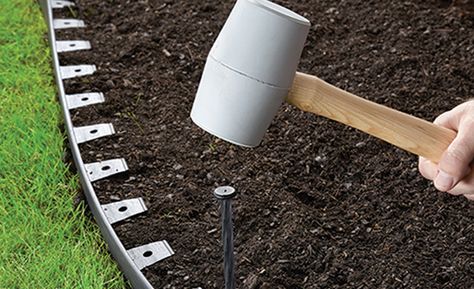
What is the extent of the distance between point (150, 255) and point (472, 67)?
1.54 metres

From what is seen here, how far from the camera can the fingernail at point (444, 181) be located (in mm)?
1864

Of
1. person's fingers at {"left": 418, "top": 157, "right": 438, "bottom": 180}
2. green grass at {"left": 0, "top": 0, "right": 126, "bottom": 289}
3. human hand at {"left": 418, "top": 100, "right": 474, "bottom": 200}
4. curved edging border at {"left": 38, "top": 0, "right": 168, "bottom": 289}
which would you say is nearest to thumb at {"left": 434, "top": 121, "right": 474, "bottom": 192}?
human hand at {"left": 418, "top": 100, "right": 474, "bottom": 200}

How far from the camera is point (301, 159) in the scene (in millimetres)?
2785

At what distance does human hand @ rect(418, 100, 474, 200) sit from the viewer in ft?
5.96

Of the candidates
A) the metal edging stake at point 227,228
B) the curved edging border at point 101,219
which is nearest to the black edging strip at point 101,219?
the curved edging border at point 101,219

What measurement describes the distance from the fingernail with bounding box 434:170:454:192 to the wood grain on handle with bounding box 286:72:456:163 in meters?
0.05

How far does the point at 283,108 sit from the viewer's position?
3086mm

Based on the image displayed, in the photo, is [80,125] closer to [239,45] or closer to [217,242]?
[217,242]

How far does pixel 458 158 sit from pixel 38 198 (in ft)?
5.16

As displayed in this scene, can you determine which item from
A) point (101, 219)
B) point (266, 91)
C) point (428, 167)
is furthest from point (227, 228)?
point (101, 219)

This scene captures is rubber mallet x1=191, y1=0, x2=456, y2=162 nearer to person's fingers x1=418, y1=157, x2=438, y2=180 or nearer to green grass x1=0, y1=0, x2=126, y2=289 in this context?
person's fingers x1=418, y1=157, x2=438, y2=180

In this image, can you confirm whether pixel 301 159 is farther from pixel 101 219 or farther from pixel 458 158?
pixel 458 158

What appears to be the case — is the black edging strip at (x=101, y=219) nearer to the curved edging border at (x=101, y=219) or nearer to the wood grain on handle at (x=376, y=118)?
the curved edging border at (x=101, y=219)

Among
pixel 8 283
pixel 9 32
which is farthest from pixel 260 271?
pixel 9 32
